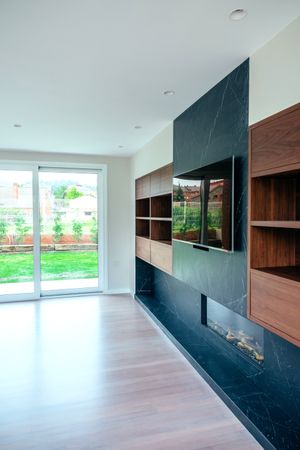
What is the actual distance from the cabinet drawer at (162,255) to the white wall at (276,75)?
80.9 inches

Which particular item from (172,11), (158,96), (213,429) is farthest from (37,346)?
(172,11)

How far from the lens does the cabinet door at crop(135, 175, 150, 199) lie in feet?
15.7

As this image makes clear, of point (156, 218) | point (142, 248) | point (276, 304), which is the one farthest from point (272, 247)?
point (142, 248)

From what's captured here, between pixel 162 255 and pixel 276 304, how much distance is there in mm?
2390

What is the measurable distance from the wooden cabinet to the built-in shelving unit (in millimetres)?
1871

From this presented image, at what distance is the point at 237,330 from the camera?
9.77 feet

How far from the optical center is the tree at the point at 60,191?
571 cm

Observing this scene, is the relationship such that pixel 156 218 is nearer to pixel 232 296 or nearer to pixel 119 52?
pixel 232 296

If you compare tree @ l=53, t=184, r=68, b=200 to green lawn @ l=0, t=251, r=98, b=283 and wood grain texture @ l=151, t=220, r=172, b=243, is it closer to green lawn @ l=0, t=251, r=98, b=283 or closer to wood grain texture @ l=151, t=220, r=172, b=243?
green lawn @ l=0, t=251, r=98, b=283

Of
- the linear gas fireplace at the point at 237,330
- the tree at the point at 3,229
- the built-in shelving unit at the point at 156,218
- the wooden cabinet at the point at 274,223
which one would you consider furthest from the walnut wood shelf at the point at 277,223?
the tree at the point at 3,229

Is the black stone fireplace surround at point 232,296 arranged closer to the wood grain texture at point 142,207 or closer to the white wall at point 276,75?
the white wall at point 276,75

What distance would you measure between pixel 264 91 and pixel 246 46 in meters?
0.33

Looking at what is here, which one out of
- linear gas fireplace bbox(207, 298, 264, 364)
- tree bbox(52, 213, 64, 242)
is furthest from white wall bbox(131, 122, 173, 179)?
linear gas fireplace bbox(207, 298, 264, 364)

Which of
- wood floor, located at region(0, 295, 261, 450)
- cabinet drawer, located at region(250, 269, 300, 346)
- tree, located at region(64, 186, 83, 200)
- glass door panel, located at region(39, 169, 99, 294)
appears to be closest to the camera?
cabinet drawer, located at region(250, 269, 300, 346)
